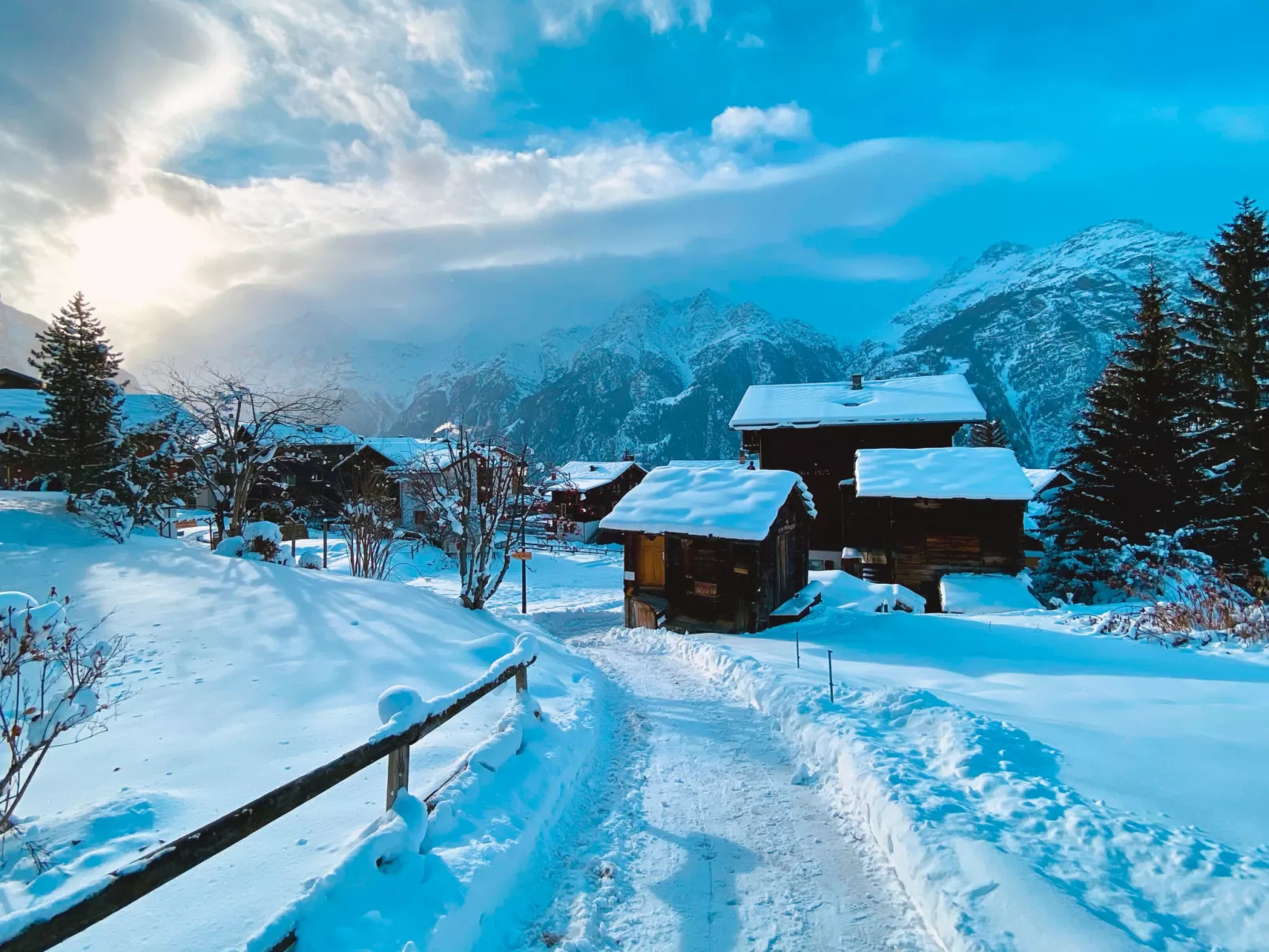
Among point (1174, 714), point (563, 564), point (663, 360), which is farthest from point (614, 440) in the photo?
point (1174, 714)

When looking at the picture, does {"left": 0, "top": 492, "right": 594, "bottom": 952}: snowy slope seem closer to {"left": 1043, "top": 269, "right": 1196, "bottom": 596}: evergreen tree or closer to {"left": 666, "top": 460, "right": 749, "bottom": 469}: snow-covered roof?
{"left": 666, "top": 460, "right": 749, "bottom": 469}: snow-covered roof

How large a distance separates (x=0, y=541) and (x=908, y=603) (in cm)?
2251

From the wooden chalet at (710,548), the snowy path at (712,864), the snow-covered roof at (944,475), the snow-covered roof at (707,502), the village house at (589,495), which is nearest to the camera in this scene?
the snowy path at (712,864)

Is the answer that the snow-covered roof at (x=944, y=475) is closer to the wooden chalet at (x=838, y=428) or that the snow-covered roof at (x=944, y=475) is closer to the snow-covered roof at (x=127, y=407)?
the wooden chalet at (x=838, y=428)

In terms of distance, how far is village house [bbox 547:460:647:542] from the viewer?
48344 mm

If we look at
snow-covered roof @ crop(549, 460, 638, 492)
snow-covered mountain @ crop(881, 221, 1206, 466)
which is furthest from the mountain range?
snow-covered roof @ crop(549, 460, 638, 492)

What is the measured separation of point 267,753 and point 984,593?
19.0 meters

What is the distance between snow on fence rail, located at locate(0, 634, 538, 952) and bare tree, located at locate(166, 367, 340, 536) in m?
15.7

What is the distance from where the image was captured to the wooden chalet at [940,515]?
62.8 ft

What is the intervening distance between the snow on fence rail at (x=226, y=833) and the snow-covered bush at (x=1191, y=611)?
11022 millimetres

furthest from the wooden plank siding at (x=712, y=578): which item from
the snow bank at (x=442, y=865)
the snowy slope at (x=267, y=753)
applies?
the snow bank at (x=442, y=865)

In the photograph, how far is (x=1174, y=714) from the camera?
6.03 m

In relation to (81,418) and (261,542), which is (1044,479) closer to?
(261,542)

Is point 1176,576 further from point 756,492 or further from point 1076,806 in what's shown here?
point 1076,806
